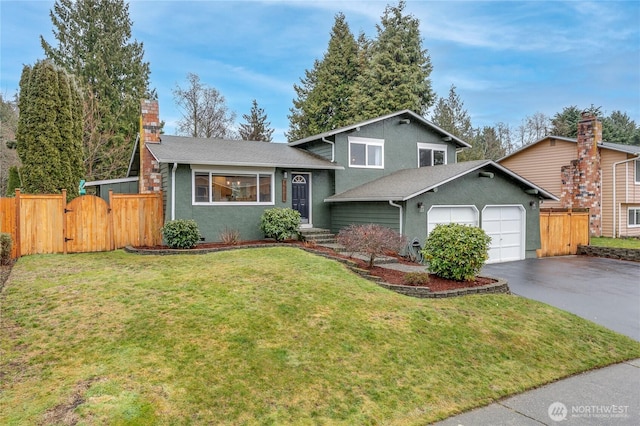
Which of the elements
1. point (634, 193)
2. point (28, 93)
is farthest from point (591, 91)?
point (28, 93)

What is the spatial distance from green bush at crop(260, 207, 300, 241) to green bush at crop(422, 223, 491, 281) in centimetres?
590

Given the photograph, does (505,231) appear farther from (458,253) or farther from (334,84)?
(334,84)

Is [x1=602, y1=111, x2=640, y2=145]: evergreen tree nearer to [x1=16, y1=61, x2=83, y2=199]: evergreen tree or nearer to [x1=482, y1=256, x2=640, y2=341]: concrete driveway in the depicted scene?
[x1=482, y1=256, x2=640, y2=341]: concrete driveway

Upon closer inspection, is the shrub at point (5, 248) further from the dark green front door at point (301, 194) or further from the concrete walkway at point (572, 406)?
the concrete walkway at point (572, 406)

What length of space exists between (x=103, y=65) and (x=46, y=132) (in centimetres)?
1162

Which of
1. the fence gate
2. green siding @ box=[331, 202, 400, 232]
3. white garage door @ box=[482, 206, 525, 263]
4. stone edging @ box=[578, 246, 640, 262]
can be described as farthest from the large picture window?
the fence gate

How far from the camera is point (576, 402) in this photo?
474cm

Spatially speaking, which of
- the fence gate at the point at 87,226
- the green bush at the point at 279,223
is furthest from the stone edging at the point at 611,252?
the fence gate at the point at 87,226

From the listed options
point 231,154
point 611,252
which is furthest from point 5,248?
point 611,252

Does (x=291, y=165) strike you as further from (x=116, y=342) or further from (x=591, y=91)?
(x=591, y=91)

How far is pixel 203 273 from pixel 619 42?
22311mm

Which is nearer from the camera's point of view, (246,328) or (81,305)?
(246,328)

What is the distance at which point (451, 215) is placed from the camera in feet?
44.8

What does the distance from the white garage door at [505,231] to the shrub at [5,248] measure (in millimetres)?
14537
